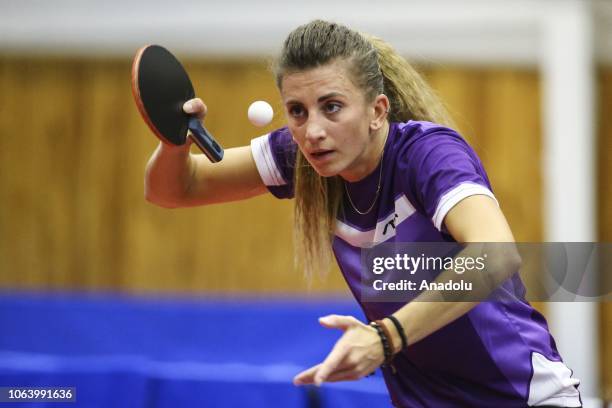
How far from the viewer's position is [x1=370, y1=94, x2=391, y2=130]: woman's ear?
6.84 ft

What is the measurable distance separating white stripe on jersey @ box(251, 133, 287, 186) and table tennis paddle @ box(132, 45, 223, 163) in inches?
6.2

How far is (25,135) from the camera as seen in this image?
6844mm

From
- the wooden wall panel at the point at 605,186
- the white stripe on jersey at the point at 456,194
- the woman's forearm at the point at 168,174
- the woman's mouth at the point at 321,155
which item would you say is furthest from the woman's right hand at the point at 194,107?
the wooden wall panel at the point at 605,186

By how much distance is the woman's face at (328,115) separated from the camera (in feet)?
6.50

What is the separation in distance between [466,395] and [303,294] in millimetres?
4560

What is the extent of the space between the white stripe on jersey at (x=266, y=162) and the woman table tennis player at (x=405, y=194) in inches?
7.2

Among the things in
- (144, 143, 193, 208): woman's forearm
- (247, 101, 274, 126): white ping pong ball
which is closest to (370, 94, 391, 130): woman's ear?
(247, 101, 274, 126): white ping pong ball

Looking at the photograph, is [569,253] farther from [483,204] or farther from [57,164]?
[57,164]

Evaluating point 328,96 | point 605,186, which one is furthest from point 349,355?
point 605,186

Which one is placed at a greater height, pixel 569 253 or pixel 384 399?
pixel 569 253

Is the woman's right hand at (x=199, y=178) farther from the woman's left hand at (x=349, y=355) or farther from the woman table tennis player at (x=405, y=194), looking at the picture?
the woman's left hand at (x=349, y=355)

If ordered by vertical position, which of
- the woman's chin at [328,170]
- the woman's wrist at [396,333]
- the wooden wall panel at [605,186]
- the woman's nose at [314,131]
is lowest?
the woman's wrist at [396,333]

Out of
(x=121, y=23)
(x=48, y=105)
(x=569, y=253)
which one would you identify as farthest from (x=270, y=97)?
(x=569, y=253)

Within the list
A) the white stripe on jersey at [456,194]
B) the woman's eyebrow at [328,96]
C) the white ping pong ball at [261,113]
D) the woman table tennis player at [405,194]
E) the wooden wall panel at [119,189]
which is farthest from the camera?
the wooden wall panel at [119,189]
